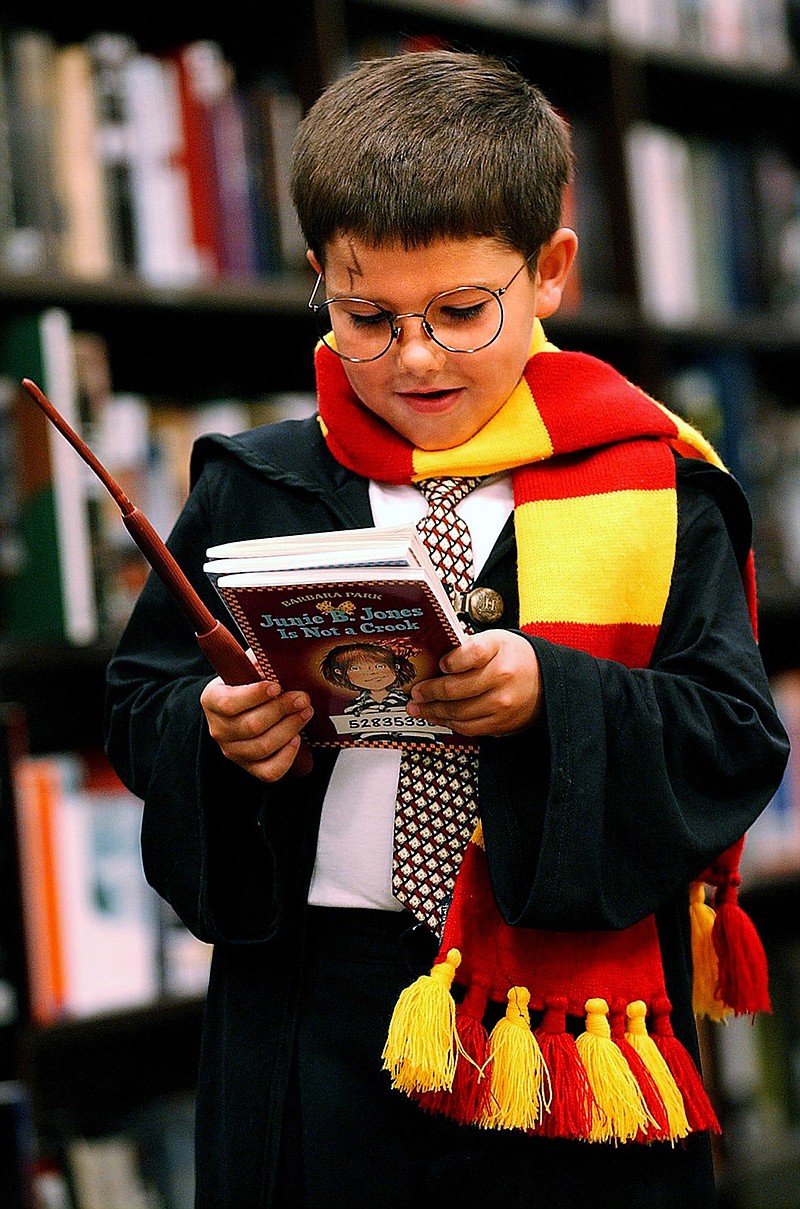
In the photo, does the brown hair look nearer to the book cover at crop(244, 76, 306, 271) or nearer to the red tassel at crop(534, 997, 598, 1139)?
the red tassel at crop(534, 997, 598, 1139)

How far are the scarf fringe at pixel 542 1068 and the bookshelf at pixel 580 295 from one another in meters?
0.89

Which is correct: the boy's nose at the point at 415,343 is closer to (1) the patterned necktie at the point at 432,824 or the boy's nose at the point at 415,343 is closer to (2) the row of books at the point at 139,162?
(1) the patterned necktie at the point at 432,824

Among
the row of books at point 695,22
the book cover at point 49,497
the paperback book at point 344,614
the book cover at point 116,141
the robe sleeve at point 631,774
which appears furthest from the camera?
the row of books at point 695,22

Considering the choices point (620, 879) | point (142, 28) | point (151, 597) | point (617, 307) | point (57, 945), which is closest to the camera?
point (620, 879)

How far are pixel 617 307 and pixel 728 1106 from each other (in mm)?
1270

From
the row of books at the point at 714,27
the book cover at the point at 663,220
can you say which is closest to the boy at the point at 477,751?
the book cover at the point at 663,220

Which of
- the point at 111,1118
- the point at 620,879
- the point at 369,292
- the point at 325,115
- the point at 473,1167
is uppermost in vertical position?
the point at 325,115

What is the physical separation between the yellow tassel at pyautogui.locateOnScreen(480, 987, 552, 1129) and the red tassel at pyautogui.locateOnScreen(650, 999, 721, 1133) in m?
0.09

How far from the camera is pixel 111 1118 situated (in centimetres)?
200

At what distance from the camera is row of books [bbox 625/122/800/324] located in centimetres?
227

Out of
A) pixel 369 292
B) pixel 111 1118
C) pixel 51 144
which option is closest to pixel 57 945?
pixel 111 1118

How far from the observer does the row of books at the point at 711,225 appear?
2273 mm

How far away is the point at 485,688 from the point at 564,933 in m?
0.20

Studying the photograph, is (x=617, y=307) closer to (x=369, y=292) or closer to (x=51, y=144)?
(x=51, y=144)
